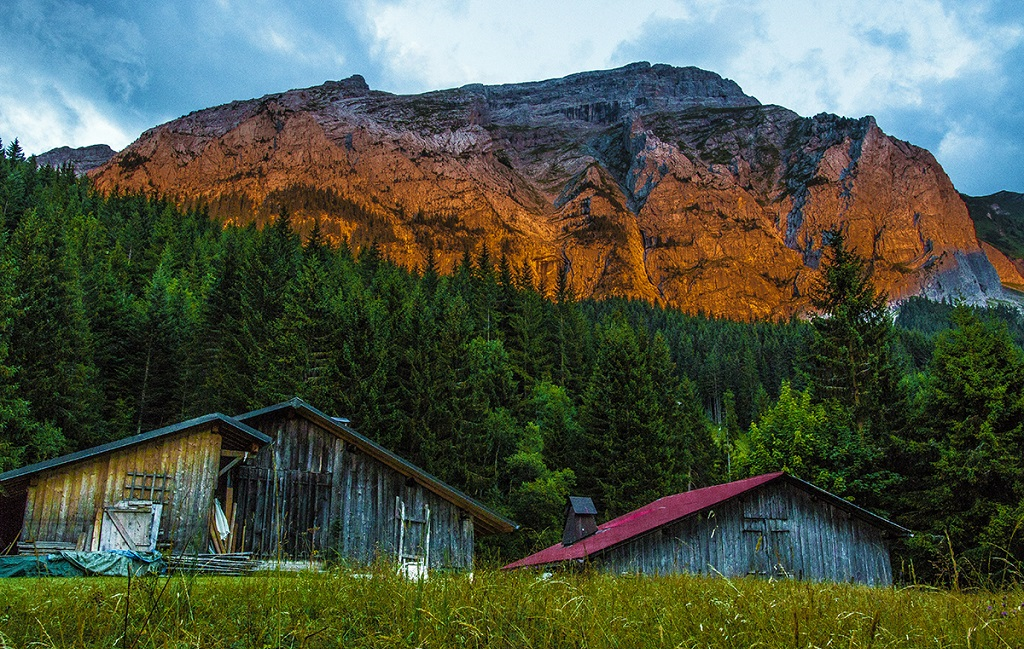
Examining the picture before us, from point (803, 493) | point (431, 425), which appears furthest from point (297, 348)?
point (803, 493)

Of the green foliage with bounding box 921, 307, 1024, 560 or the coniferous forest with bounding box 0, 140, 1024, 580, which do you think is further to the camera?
the coniferous forest with bounding box 0, 140, 1024, 580

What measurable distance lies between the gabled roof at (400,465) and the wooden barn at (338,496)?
3cm

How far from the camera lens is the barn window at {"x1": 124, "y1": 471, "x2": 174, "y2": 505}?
19.3 meters

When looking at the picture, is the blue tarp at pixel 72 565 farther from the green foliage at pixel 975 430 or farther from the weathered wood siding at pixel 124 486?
the green foliage at pixel 975 430

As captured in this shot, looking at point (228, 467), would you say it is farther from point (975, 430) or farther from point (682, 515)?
point (975, 430)

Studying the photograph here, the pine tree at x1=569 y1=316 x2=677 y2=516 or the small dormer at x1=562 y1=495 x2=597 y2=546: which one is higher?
the pine tree at x1=569 y1=316 x2=677 y2=516

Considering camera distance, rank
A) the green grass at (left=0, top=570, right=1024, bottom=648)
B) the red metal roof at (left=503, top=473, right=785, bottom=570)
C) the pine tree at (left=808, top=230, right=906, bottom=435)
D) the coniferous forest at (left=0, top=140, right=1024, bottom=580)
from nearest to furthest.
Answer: the green grass at (left=0, top=570, right=1024, bottom=648)
the red metal roof at (left=503, top=473, right=785, bottom=570)
the coniferous forest at (left=0, top=140, right=1024, bottom=580)
the pine tree at (left=808, top=230, right=906, bottom=435)

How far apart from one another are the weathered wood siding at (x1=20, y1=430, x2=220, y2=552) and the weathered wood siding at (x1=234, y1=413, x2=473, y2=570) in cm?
189

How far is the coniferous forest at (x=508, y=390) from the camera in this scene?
96.1 ft

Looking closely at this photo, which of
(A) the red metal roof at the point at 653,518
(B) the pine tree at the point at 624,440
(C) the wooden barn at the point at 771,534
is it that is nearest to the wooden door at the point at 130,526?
(A) the red metal roof at the point at 653,518

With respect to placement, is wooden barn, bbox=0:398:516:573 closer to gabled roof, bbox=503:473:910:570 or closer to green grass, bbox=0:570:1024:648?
gabled roof, bbox=503:473:910:570

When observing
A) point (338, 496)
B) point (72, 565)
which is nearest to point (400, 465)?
point (338, 496)

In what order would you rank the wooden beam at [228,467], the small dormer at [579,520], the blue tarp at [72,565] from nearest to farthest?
the blue tarp at [72,565], the wooden beam at [228,467], the small dormer at [579,520]

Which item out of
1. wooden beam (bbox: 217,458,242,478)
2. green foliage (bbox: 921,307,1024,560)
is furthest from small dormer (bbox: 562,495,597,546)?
wooden beam (bbox: 217,458,242,478)
